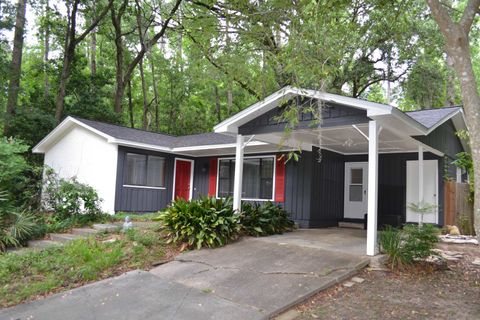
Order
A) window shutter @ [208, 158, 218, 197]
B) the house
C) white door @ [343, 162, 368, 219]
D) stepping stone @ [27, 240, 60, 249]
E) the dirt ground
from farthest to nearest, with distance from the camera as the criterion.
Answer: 1. window shutter @ [208, 158, 218, 197]
2. white door @ [343, 162, 368, 219]
3. the house
4. stepping stone @ [27, 240, 60, 249]
5. the dirt ground

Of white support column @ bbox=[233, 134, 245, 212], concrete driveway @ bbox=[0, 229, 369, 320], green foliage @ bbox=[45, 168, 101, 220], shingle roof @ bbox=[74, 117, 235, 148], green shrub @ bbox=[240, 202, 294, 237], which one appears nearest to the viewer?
concrete driveway @ bbox=[0, 229, 369, 320]

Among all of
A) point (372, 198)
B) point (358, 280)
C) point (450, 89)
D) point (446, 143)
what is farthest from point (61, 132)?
point (450, 89)

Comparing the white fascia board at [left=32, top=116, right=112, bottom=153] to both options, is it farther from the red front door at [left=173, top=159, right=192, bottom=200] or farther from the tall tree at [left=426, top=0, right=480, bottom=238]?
the tall tree at [left=426, top=0, right=480, bottom=238]

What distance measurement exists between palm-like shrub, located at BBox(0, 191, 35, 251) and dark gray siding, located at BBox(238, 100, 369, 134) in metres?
5.76

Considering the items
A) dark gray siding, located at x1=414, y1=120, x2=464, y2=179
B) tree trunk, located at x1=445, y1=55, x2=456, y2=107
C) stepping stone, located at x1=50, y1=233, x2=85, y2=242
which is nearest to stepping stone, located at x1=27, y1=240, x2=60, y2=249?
stepping stone, located at x1=50, y1=233, x2=85, y2=242

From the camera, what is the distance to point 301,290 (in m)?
5.17

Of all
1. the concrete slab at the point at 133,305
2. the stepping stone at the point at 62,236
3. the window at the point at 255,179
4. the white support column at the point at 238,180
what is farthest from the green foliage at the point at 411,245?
the stepping stone at the point at 62,236

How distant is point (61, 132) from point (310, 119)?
10226 mm

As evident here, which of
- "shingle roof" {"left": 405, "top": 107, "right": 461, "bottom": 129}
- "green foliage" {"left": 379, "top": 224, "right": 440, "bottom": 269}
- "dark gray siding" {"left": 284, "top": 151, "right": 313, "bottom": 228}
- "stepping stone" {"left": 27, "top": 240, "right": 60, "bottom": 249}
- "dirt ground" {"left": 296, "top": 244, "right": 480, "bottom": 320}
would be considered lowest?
"stepping stone" {"left": 27, "top": 240, "right": 60, "bottom": 249}

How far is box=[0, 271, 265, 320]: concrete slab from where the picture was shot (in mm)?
4586

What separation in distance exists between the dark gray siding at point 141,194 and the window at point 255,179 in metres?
2.06

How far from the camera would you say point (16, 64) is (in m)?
17.5

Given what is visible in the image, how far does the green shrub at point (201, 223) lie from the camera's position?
766 cm

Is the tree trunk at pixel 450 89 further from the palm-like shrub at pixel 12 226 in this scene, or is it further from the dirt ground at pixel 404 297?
the palm-like shrub at pixel 12 226
